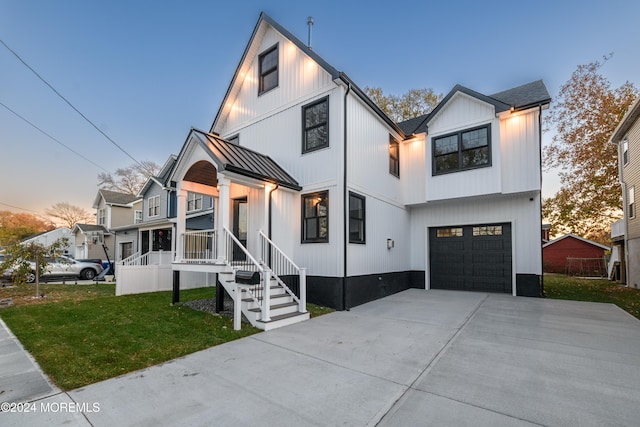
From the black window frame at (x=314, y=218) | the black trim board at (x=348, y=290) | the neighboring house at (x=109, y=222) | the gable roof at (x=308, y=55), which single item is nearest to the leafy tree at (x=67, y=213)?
the neighboring house at (x=109, y=222)

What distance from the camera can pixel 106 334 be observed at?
17.0 feet

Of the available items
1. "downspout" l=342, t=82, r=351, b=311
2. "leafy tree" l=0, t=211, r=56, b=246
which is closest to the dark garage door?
"downspout" l=342, t=82, r=351, b=311

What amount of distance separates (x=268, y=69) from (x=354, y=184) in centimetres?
488

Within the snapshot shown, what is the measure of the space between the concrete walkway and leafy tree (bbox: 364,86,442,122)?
17320mm

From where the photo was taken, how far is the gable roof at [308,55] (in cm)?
771

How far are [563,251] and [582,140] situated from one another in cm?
850

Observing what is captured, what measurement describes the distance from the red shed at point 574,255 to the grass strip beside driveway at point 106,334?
855 inches

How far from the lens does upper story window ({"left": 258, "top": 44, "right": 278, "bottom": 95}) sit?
9.44m

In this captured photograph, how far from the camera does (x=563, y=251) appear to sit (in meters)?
21.5

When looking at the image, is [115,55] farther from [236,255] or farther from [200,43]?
[236,255]

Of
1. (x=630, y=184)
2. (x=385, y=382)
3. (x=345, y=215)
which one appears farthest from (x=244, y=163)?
(x=630, y=184)

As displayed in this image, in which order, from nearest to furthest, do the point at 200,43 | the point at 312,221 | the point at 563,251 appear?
the point at 312,221 < the point at 200,43 < the point at 563,251

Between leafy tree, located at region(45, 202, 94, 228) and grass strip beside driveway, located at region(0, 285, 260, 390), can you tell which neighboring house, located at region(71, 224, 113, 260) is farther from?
grass strip beside driveway, located at region(0, 285, 260, 390)

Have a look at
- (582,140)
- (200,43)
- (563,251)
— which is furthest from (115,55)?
(563,251)
